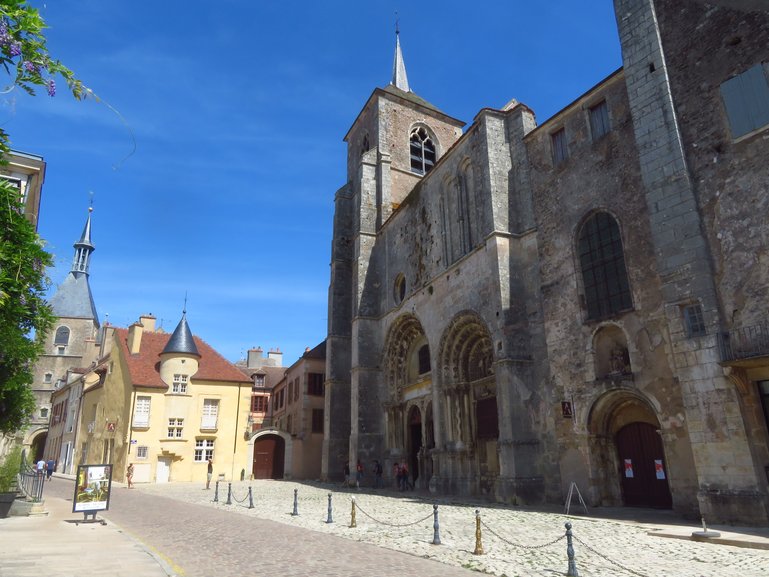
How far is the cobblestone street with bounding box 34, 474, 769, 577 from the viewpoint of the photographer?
6863mm

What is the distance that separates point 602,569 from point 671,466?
6166mm

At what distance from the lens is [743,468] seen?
382 inches

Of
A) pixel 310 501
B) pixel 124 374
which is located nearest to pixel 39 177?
pixel 310 501

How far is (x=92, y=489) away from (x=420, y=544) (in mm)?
8197

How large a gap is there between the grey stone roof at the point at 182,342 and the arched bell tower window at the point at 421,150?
16.4 m

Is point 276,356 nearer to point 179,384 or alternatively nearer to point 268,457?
point 268,457

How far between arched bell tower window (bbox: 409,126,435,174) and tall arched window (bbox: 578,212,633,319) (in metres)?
17.9

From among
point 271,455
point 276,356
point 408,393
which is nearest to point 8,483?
point 408,393

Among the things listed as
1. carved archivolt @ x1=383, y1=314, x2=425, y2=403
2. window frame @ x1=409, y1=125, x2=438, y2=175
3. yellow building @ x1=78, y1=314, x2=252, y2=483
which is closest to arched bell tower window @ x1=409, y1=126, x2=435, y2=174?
window frame @ x1=409, y1=125, x2=438, y2=175

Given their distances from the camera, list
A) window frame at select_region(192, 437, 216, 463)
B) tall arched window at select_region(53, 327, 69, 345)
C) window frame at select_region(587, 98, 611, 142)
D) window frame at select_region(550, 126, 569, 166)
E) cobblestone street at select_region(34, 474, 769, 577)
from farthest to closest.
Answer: tall arched window at select_region(53, 327, 69, 345), window frame at select_region(192, 437, 216, 463), window frame at select_region(550, 126, 569, 166), window frame at select_region(587, 98, 611, 142), cobblestone street at select_region(34, 474, 769, 577)

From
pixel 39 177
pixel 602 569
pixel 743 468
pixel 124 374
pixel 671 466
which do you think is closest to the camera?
pixel 602 569

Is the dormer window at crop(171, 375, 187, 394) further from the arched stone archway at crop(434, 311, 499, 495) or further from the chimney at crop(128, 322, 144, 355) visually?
the arched stone archway at crop(434, 311, 499, 495)

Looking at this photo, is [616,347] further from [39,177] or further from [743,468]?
[39,177]

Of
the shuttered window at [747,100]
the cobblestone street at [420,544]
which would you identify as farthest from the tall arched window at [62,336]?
the shuttered window at [747,100]
